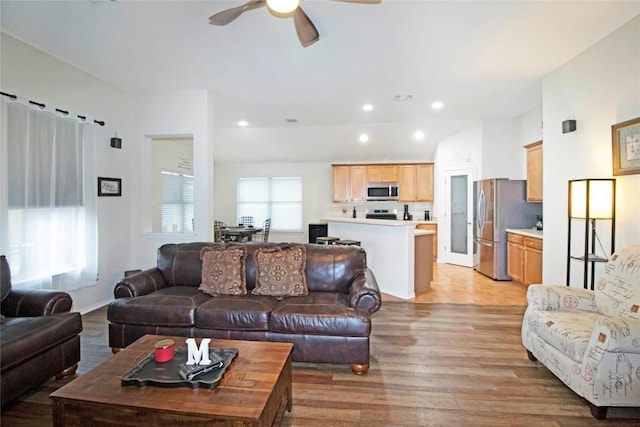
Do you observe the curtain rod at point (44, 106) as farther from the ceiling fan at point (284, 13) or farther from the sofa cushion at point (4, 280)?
the ceiling fan at point (284, 13)

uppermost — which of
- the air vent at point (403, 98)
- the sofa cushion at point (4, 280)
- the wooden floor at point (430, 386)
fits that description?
the air vent at point (403, 98)

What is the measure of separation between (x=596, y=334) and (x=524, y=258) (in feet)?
11.1

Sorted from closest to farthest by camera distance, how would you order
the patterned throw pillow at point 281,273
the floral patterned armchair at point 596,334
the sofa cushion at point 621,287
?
the floral patterned armchair at point 596,334
the sofa cushion at point 621,287
the patterned throw pillow at point 281,273

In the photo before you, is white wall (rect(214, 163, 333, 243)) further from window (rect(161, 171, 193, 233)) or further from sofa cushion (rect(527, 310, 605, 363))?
sofa cushion (rect(527, 310, 605, 363))

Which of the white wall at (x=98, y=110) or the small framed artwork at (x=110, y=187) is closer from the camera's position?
the white wall at (x=98, y=110)

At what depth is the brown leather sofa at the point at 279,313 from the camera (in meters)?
2.54

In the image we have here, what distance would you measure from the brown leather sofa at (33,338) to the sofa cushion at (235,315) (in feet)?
2.92

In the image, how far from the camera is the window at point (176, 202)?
685 centimetres

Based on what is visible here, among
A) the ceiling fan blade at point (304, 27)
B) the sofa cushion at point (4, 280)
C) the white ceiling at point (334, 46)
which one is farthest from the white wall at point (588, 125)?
the sofa cushion at point (4, 280)

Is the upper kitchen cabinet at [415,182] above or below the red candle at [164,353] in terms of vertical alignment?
above

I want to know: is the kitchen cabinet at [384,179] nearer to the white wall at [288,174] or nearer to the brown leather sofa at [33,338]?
the white wall at [288,174]

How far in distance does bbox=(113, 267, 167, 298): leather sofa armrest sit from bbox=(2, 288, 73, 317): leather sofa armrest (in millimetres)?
438

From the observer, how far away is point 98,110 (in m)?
4.15

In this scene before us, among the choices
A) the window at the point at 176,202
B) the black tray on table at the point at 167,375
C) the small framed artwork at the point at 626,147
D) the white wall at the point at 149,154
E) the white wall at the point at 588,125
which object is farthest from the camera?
the window at the point at 176,202
